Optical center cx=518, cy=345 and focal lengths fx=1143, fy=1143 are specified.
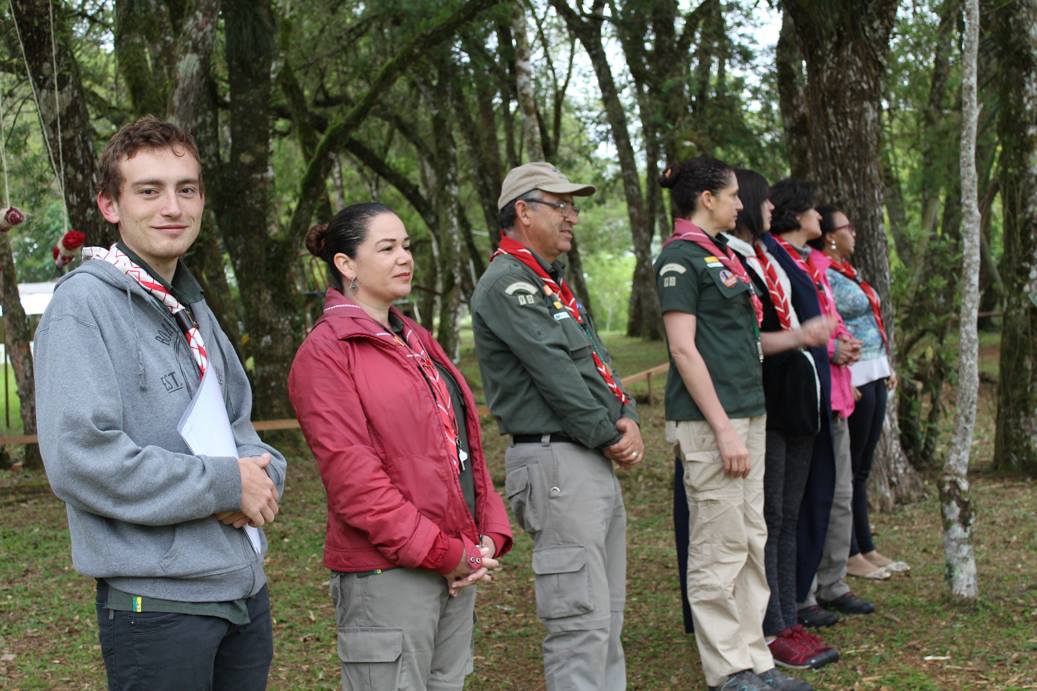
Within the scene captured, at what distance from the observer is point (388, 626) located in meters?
3.25

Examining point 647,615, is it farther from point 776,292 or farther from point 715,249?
point 715,249

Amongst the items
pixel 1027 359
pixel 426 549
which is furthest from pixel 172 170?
pixel 1027 359

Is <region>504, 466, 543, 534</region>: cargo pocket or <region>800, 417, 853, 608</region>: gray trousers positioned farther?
<region>800, 417, 853, 608</region>: gray trousers

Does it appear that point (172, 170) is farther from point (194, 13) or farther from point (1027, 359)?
point (1027, 359)

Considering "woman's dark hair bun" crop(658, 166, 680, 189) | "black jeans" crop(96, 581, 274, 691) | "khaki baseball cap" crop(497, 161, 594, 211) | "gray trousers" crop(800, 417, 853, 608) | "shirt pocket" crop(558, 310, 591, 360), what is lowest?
"gray trousers" crop(800, 417, 853, 608)

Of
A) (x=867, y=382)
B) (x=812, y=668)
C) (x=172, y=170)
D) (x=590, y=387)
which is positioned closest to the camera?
(x=172, y=170)

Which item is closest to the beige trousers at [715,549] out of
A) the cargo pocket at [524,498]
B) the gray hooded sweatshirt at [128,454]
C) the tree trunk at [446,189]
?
the cargo pocket at [524,498]

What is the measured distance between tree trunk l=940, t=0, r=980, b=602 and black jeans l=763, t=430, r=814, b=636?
78 centimetres

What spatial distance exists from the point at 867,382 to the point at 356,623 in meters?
3.96

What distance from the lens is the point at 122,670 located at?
2447mm

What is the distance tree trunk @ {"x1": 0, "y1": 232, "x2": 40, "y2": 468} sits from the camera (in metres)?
10.4

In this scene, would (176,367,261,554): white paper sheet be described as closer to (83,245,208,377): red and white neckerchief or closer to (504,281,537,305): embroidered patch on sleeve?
(83,245,208,377): red and white neckerchief

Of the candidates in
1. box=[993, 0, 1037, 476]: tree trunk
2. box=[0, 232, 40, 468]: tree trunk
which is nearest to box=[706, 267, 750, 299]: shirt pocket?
box=[993, 0, 1037, 476]: tree trunk

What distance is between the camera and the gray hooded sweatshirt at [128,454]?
236cm
